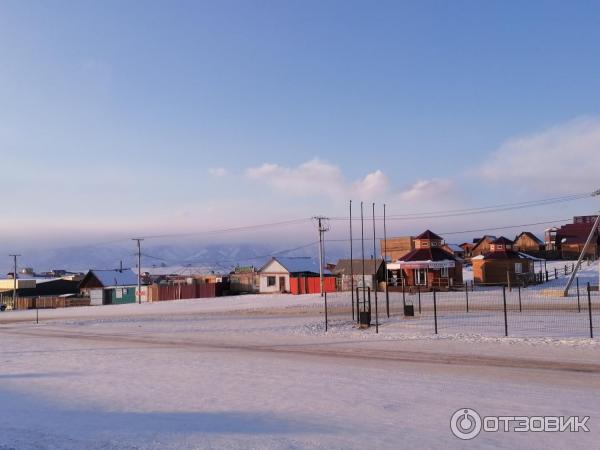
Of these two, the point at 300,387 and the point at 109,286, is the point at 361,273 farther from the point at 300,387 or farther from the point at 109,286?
the point at 300,387

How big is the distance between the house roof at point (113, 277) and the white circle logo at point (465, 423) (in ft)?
259

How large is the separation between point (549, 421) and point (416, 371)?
225 inches

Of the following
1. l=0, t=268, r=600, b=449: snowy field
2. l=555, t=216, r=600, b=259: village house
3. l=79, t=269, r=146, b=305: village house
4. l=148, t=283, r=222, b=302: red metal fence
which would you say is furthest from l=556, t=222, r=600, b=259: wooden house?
l=0, t=268, r=600, b=449: snowy field

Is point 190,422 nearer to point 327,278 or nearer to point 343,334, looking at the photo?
point 343,334

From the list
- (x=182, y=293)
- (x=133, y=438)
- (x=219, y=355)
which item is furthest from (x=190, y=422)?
(x=182, y=293)

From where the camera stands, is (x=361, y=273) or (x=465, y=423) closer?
(x=465, y=423)

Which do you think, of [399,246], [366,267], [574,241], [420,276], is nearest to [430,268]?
[420,276]

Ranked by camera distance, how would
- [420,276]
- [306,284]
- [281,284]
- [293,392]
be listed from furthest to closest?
[281,284] → [306,284] → [420,276] → [293,392]

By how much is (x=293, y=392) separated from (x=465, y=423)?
13.7 ft

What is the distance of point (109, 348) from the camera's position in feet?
76.8

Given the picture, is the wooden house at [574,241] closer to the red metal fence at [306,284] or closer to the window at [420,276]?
the window at [420,276]

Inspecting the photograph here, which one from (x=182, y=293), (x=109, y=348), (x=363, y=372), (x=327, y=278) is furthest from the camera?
(x=182, y=293)

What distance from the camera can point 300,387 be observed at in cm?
1321

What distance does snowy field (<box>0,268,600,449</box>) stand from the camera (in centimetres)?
916
